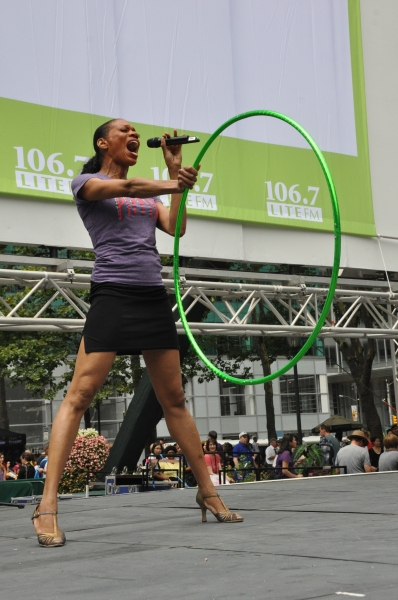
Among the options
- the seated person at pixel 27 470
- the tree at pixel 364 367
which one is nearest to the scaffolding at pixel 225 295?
the seated person at pixel 27 470

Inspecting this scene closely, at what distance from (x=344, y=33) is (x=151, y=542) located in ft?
31.5

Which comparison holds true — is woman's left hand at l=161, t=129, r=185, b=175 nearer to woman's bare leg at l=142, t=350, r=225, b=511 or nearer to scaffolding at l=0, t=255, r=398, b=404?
woman's bare leg at l=142, t=350, r=225, b=511

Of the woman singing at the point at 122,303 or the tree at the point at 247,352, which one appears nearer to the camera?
the woman singing at the point at 122,303

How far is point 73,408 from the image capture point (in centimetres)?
388

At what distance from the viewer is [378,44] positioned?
12.1 m

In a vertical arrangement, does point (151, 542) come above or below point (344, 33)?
below

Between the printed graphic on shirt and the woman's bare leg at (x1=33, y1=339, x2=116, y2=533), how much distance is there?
0.63 metres

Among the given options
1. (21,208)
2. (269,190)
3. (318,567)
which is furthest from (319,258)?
(318,567)

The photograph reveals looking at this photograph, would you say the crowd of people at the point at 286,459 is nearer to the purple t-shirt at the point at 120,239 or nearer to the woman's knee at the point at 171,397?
the woman's knee at the point at 171,397

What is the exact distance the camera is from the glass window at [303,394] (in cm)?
6988

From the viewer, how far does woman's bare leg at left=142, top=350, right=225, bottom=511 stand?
4.06 metres

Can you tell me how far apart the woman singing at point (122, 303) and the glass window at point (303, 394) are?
6457 cm

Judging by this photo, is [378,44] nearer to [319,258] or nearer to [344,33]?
[344,33]

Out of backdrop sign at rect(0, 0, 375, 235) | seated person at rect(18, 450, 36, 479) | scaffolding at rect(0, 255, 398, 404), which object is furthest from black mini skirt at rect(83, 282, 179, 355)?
seated person at rect(18, 450, 36, 479)
